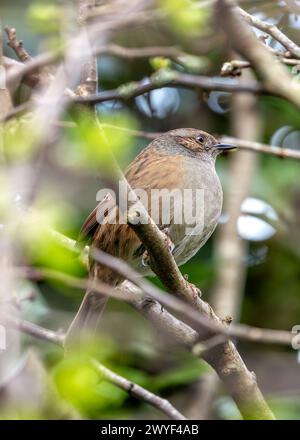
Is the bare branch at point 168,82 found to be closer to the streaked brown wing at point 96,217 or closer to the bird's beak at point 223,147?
the streaked brown wing at point 96,217

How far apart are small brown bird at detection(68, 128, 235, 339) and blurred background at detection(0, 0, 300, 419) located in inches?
8.2

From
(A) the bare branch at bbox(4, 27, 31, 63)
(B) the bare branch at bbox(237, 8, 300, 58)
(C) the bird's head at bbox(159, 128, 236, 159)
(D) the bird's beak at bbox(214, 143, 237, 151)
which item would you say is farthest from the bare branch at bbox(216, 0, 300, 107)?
(C) the bird's head at bbox(159, 128, 236, 159)

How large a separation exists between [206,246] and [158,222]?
185 cm

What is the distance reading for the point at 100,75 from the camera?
6.89 m

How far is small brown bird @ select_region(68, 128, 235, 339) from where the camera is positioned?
4.93m

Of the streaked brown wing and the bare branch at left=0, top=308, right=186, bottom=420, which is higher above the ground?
the streaked brown wing

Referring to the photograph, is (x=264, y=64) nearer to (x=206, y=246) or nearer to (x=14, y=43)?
(x=14, y=43)

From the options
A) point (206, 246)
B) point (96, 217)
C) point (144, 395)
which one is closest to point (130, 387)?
point (144, 395)

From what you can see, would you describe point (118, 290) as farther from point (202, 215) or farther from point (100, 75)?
point (100, 75)

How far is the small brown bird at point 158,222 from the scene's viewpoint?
493cm

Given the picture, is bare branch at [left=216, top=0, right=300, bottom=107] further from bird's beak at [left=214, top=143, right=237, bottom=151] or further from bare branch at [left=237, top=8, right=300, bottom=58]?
bird's beak at [left=214, top=143, right=237, bottom=151]

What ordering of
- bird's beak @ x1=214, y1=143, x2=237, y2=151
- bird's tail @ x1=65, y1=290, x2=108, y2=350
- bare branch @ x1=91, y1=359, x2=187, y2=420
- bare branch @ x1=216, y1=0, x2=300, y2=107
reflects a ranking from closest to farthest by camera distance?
bare branch @ x1=216, y1=0, x2=300, y2=107 < bare branch @ x1=91, y1=359, x2=187, y2=420 < bird's tail @ x1=65, y1=290, x2=108, y2=350 < bird's beak @ x1=214, y1=143, x2=237, y2=151

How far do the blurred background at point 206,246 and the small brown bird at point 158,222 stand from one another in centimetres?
21

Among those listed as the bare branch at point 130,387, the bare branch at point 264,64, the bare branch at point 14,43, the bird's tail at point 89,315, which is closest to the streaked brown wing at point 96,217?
the bird's tail at point 89,315
